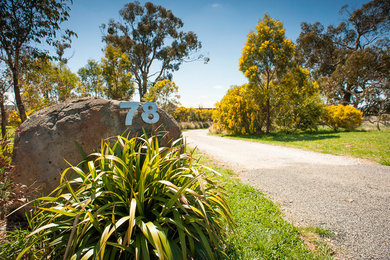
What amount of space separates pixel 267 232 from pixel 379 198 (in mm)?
2431

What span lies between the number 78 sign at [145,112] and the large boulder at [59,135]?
0.10 metres

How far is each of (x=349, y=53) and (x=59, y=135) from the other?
29.6 m

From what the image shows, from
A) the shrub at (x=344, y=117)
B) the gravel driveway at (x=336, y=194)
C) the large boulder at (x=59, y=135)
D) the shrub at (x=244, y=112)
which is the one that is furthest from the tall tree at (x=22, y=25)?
the shrub at (x=344, y=117)

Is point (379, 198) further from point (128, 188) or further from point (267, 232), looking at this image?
point (128, 188)

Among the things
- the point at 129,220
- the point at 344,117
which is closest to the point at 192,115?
the point at 344,117

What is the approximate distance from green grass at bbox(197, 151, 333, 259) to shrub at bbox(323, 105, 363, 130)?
543 inches

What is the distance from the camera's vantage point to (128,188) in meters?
1.63

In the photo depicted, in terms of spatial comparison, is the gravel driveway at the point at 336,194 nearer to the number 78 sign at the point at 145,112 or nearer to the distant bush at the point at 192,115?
the number 78 sign at the point at 145,112

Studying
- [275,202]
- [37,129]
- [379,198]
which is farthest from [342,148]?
[37,129]

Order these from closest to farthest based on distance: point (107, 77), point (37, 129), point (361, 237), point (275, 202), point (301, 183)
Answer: point (361, 237)
point (37, 129)
point (275, 202)
point (301, 183)
point (107, 77)

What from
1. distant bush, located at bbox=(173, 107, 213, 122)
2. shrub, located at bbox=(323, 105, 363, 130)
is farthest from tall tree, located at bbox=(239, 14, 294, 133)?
distant bush, located at bbox=(173, 107, 213, 122)

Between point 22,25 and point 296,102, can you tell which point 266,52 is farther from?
point 22,25

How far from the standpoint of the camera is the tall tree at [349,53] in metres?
18.2

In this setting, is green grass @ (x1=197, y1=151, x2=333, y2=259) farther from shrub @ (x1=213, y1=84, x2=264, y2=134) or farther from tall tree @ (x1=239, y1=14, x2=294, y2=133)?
tall tree @ (x1=239, y1=14, x2=294, y2=133)
